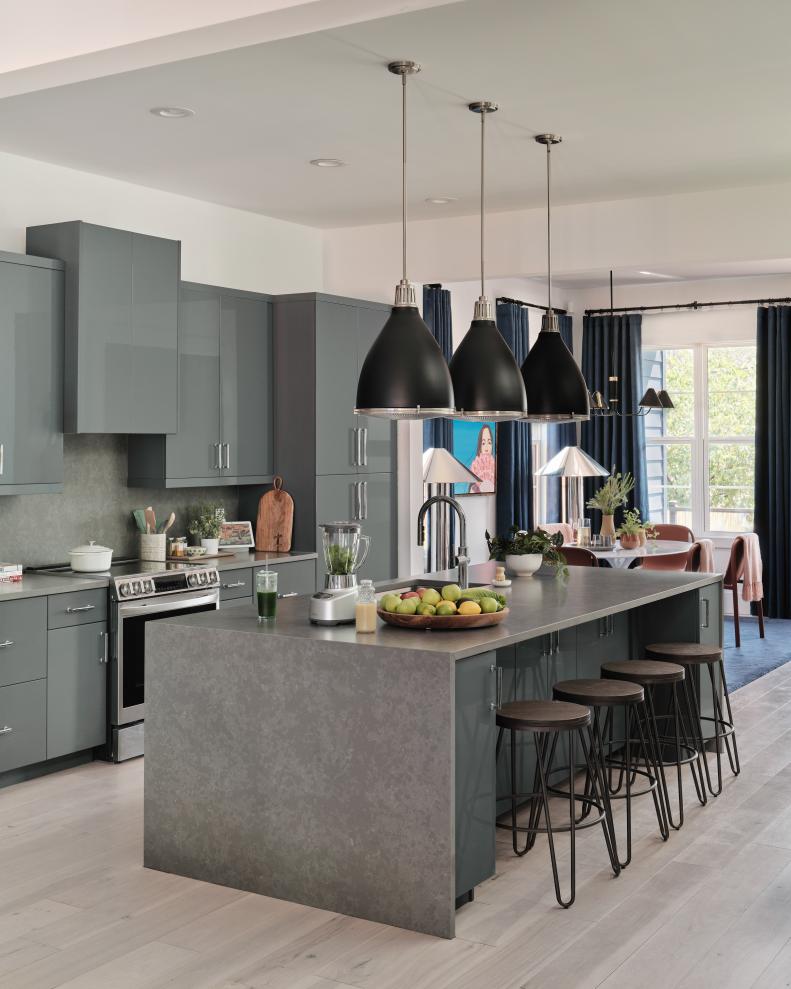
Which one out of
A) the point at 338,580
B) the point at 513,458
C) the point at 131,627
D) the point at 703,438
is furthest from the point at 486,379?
the point at 703,438

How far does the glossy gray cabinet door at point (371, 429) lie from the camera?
7.19 metres

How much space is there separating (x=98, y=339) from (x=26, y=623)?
147cm

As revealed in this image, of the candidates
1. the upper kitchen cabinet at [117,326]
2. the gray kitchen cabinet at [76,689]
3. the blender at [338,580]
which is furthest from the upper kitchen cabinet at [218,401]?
the blender at [338,580]

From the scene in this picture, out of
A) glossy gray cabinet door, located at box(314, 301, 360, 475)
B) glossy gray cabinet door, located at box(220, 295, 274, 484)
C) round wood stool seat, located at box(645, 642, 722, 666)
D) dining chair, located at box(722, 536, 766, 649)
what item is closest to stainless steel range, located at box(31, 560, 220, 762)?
glossy gray cabinet door, located at box(220, 295, 274, 484)

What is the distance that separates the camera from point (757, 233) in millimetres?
6438

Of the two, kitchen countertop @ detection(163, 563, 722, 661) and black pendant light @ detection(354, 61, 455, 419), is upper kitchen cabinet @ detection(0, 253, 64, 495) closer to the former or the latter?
kitchen countertop @ detection(163, 563, 722, 661)

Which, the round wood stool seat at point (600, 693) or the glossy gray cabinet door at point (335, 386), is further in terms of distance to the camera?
the glossy gray cabinet door at point (335, 386)

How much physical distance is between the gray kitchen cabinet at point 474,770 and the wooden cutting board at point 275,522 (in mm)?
3254

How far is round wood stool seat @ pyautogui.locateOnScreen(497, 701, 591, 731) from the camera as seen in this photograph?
3.81m

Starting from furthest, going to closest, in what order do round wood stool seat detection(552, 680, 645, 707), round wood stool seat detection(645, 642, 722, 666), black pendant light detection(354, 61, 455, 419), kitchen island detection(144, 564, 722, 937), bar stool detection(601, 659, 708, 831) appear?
round wood stool seat detection(645, 642, 722, 666) < bar stool detection(601, 659, 708, 831) < round wood stool seat detection(552, 680, 645, 707) < black pendant light detection(354, 61, 455, 419) < kitchen island detection(144, 564, 722, 937)

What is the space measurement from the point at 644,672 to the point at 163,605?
95.8 inches

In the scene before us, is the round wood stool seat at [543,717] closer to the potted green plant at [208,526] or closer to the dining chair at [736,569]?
the potted green plant at [208,526]

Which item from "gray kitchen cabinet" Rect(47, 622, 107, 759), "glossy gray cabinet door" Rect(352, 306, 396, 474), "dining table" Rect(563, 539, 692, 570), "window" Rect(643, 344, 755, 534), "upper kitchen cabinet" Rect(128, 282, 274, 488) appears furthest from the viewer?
"window" Rect(643, 344, 755, 534)

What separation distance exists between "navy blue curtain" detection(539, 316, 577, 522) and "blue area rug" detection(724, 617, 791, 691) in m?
1.88
